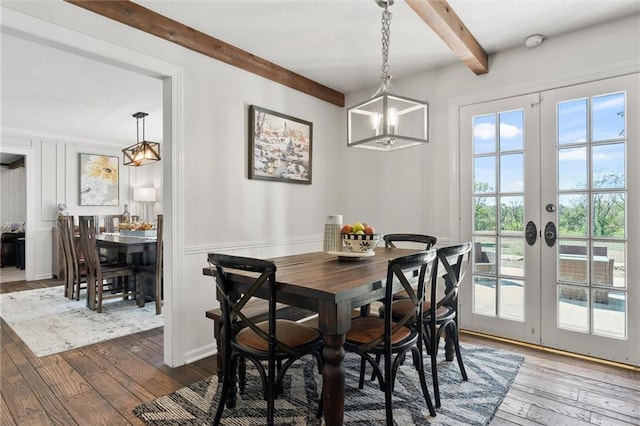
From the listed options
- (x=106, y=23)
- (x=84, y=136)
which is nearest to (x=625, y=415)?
(x=106, y=23)

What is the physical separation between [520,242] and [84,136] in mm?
6752

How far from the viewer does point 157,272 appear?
4035mm

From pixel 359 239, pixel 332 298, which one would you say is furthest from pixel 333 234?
pixel 332 298

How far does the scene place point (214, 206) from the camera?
288 cm

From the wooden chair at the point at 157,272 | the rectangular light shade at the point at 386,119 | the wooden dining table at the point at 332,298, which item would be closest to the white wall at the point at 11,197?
the wooden chair at the point at 157,272

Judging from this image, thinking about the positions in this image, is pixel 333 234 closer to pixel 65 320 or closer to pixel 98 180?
pixel 65 320

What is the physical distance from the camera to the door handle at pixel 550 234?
9.26 feet

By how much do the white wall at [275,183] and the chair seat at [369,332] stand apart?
1.40 metres

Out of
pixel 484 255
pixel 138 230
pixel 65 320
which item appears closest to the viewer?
pixel 484 255

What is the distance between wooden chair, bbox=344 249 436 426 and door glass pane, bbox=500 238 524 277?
145 centimetres

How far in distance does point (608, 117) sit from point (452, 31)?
4.42 ft

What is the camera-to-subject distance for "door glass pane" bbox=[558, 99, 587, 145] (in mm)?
2701

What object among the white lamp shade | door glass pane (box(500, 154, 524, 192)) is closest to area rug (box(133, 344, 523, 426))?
door glass pane (box(500, 154, 524, 192))

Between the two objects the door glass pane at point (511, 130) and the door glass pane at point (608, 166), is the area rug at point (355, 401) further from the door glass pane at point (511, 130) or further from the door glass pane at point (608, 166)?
the door glass pane at point (511, 130)
